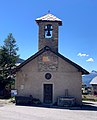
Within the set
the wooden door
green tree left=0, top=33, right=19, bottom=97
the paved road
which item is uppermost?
green tree left=0, top=33, right=19, bottom=97

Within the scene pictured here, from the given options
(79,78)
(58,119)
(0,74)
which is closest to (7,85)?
(0,74)

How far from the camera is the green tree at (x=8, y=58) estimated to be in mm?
39219

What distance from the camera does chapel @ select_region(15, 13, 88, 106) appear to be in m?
27.5

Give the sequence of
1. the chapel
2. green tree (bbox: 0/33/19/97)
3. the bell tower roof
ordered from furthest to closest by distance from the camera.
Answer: green tree (bbox: 0/33/19/97) → the bell tower roof → the chapel

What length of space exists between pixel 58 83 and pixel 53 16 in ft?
23.3

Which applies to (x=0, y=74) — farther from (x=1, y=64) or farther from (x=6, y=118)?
(x=6, y=118)

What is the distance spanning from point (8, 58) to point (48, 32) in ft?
45.2

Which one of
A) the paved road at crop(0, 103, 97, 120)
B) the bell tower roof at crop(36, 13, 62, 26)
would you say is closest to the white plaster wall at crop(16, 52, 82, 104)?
the bell tower roof at crop(36, 13, 62, 26)

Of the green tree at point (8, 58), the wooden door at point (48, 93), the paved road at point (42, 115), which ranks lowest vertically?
the paved road at point (42, 115)

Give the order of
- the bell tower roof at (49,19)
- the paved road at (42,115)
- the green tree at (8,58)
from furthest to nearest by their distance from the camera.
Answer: the green tree at (8,58), the bell tower roof at (49,19), the paved road at (42,115)

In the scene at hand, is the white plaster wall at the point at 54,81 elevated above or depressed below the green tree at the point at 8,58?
below

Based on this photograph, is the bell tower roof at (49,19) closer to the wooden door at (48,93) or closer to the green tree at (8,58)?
the wooden door at (48,93)

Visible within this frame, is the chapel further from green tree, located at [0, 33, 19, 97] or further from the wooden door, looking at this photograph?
green tree, located at [0, 33, 19, 97]

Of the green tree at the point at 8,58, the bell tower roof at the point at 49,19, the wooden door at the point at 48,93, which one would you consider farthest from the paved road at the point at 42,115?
the green tree at the point at 8,58
